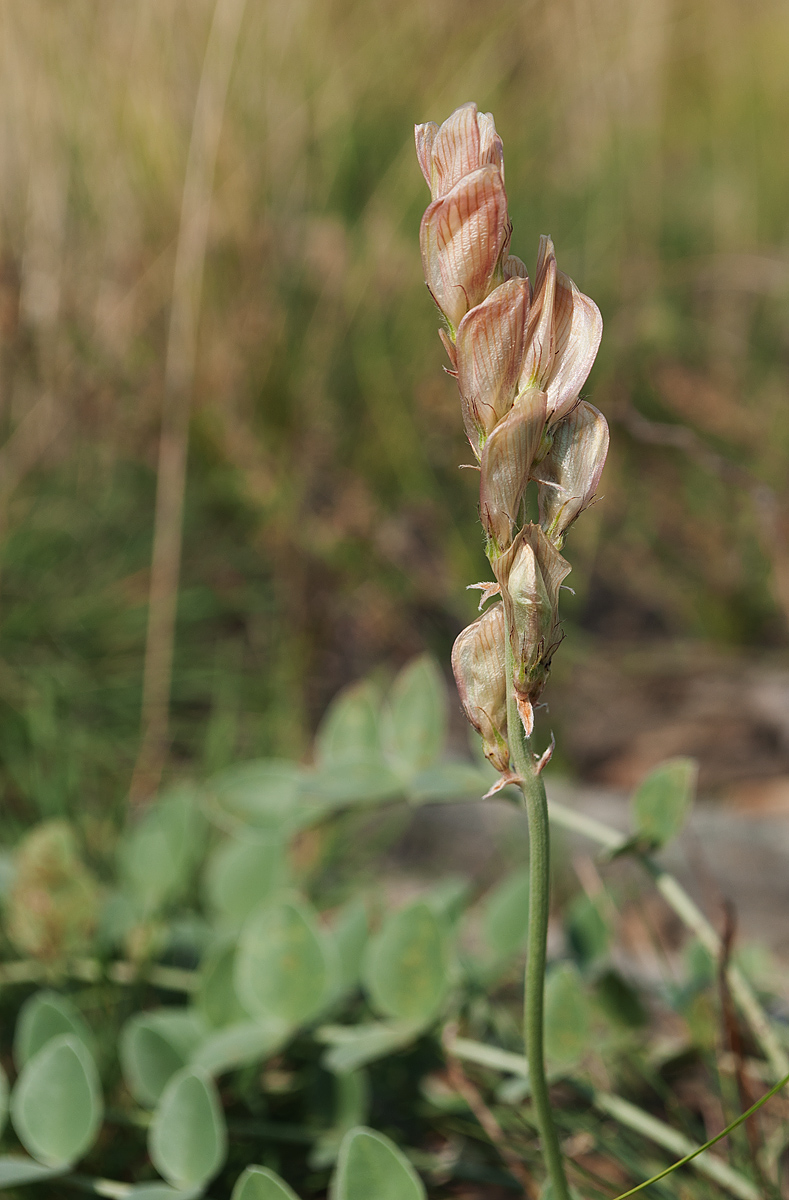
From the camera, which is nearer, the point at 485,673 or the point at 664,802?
the point at 485,673

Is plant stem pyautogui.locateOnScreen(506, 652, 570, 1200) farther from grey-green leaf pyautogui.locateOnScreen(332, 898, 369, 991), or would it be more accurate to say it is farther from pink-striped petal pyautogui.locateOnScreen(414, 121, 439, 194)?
grey-green leaf pyautogui.locateOnScreen(332, 898, 369, 991)

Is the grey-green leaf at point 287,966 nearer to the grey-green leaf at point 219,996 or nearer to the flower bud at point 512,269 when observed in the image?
the grey-green leaf at point 219,996

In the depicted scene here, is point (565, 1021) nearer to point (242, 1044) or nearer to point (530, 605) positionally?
point (242, 1044)

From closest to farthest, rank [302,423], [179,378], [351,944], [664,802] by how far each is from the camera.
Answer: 1. [664,802]
2. [351,944]
3. [179,378]
4. [302,423]

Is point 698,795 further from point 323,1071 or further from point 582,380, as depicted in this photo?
point 582,380

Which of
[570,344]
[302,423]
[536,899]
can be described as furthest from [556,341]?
[302,423]

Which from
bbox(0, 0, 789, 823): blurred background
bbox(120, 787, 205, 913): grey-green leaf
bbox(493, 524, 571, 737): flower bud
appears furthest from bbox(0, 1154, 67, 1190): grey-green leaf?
bbox(0, 0, 789, 823): blurred background

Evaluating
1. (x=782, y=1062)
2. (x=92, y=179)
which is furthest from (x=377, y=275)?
(x=782, y=1062)
